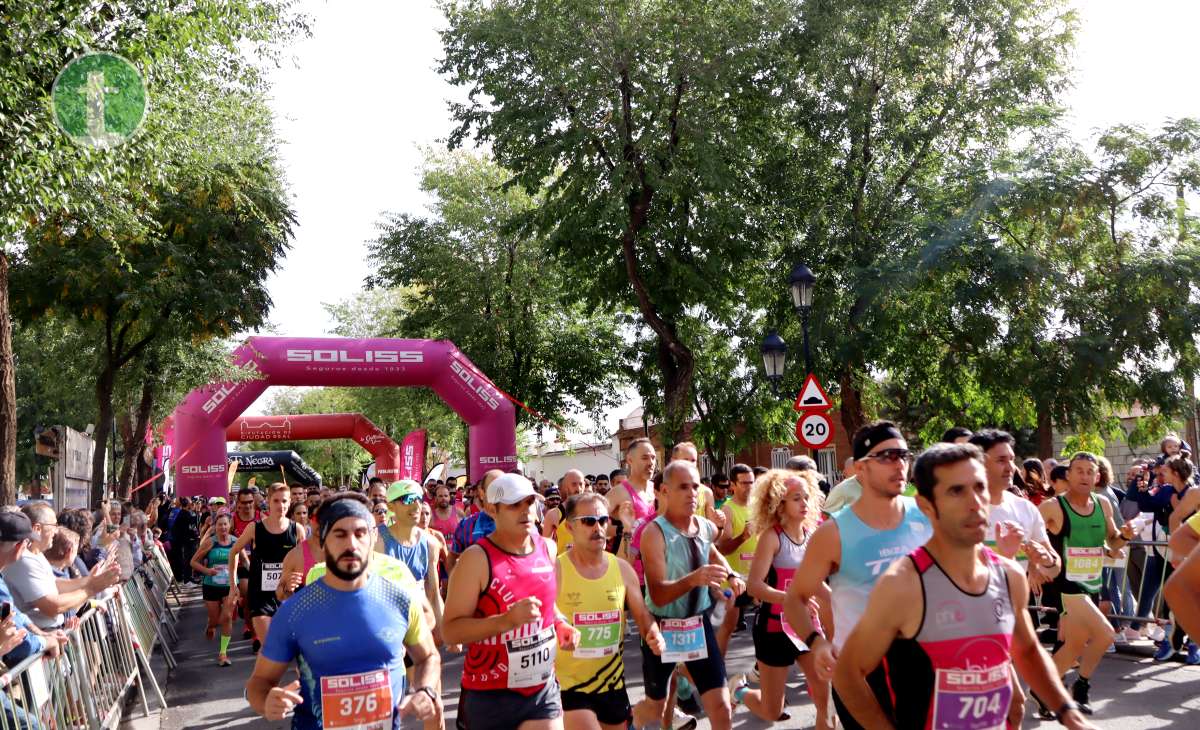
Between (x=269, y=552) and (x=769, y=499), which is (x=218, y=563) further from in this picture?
(x=769, y=499)

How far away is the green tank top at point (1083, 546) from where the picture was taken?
27.4 ft

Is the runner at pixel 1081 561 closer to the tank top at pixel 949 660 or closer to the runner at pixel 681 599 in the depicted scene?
the runner at pixel 681 599

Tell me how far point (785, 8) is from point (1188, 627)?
20.3 metres

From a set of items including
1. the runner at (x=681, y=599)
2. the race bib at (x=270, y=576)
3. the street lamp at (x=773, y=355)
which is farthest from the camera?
the street lamp at (x=773, y=355)

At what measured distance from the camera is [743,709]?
8.52 meters

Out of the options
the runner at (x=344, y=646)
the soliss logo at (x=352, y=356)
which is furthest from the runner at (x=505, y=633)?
the soliss logo at (x=352, y=356)

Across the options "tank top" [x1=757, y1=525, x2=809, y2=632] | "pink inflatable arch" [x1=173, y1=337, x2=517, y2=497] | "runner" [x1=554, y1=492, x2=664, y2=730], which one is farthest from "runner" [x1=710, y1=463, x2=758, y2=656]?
"pink inflatable arch" [x1=173, y1=337, x2=517, y2=497]

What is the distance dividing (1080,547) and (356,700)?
6121mm

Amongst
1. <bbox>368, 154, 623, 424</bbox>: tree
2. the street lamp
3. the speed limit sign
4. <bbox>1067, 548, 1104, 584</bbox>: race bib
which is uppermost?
<bbox>368, 154, 623, 424</bbox>: tree

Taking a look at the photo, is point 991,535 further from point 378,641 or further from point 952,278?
point 952,278

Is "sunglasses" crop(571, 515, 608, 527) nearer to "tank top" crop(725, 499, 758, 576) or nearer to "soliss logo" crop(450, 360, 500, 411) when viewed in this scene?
"tank top" crop(725, 499, 758, 576)

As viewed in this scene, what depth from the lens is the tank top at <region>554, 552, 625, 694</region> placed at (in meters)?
5.79

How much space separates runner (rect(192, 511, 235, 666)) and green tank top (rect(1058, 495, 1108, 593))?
854 cm

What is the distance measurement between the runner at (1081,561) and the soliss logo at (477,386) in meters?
17.9
